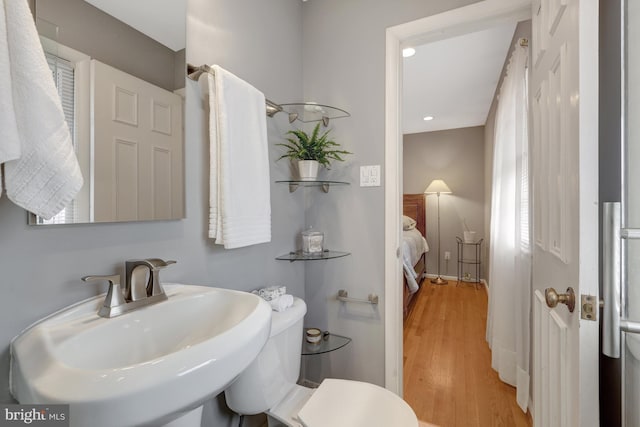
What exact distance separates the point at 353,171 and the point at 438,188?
3329 millimetres

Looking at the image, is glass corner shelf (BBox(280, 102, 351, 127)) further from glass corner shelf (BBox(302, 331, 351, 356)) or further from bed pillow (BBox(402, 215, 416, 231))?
bed pillow (BBox(402, 215, 416, 231))

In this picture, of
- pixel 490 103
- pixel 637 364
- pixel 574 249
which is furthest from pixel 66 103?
pixel 490 103

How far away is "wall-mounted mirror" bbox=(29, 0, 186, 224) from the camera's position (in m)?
0.72

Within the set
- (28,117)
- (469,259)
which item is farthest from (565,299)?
(469,259)

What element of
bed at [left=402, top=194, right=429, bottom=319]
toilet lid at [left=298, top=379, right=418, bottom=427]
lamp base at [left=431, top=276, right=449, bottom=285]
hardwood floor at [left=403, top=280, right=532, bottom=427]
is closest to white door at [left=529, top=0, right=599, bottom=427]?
toilet lid at [left=298, top=379, right=418, bottom=427]

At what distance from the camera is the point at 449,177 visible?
182 inches

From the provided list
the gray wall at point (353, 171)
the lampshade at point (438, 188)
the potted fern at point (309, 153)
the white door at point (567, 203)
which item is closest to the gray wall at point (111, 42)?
the potted fern at point (309, 153)

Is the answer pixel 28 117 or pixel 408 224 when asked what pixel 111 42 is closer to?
pixel 28 117

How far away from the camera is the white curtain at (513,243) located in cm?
170

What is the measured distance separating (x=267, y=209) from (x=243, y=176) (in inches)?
7.7

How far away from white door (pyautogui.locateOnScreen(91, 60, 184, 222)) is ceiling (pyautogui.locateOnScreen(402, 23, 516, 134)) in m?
1.66

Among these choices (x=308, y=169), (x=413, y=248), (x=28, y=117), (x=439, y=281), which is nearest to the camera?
(x=28, y=117)

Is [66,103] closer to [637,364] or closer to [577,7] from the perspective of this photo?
[577,7]

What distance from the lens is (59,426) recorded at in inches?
17.3
